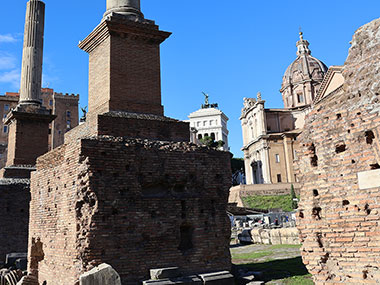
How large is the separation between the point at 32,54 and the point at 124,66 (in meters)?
8.91

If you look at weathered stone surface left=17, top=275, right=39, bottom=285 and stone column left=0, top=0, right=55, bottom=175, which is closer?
weathered stone surface left=17, top=275, right=39, bottom=285

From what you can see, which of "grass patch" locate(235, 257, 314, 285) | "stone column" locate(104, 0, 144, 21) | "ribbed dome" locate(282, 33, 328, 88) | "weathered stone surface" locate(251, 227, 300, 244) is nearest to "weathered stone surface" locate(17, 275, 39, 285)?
"grass patch" locate(235, 257, 314, 285)

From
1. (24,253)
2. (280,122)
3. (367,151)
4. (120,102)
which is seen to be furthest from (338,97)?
(280,122)

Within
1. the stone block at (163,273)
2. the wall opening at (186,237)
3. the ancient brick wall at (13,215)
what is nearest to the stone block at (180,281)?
the stone block at (163,273)

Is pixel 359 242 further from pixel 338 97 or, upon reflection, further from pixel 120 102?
pixel 120 102

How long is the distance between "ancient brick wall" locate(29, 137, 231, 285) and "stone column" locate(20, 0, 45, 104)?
8.13m

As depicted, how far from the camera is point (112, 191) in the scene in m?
7.64

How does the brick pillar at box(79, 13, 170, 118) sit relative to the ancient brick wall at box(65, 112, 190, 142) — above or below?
above

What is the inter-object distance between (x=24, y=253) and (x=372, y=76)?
1325 cm

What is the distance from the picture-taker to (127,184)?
7.82m

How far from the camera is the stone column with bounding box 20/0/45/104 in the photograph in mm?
16172

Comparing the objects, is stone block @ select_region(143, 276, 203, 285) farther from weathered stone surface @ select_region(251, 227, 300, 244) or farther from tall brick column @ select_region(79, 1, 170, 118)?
weathered stone surface @ select_region(251, 227, 300, 244)

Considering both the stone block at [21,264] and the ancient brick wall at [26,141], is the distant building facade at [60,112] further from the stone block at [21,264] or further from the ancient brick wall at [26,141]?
the stone block at [21,264]

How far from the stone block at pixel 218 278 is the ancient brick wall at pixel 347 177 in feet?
9.32
